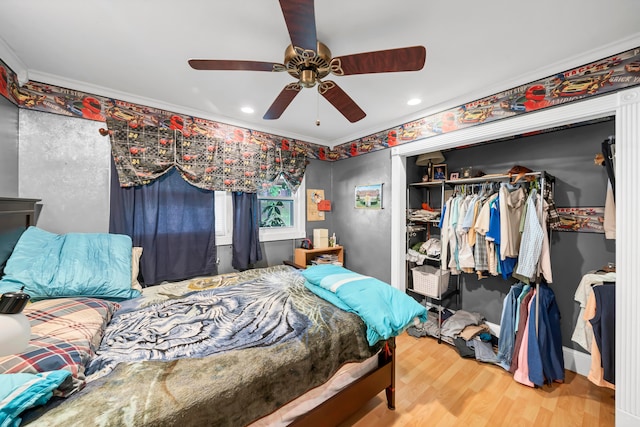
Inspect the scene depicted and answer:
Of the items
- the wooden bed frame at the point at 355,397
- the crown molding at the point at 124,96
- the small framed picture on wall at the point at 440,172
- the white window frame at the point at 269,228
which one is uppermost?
the crown molding at the point at 124,96

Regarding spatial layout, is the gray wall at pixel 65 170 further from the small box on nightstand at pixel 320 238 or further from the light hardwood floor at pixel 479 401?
the light hardwood floor at pixel 479 401

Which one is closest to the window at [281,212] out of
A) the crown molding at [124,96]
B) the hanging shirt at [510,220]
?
the crown molding at [124,96]

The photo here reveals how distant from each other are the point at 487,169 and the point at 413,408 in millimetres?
2541

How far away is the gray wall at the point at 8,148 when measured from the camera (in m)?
1.69

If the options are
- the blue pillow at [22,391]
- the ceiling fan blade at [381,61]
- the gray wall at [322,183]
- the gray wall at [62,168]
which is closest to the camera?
the blue pillow at [22,391]

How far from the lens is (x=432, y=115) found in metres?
2.55

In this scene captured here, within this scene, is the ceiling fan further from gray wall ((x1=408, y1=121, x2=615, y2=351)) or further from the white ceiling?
gray wall ((x1=408, y1=121, x2=615, y2=351))

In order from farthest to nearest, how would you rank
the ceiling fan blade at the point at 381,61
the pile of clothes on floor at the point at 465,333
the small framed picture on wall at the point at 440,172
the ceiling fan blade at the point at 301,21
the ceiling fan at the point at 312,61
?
the small framed picture on wall at the point at 440,172
the pile of clothes on floor at the point at 465,333
the ceiling fan blade at the point at 381,61
the ceiling fan at the point at 312,61
the ceiling fan blade at the point at 301,21

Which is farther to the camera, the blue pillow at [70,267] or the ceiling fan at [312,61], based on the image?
the blue pillow at [70,267]

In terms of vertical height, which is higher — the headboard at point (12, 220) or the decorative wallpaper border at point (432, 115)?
the decorative wallpaper border at point (432, 115)

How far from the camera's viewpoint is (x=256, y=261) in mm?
2990

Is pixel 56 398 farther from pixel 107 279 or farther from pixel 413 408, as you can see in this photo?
pixel 413 408

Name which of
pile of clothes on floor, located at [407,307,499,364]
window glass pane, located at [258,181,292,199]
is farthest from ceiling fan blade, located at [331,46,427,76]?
pile of clothes on floor, located at [407,307,499,364]

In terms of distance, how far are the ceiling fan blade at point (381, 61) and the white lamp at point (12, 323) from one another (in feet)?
5.23
